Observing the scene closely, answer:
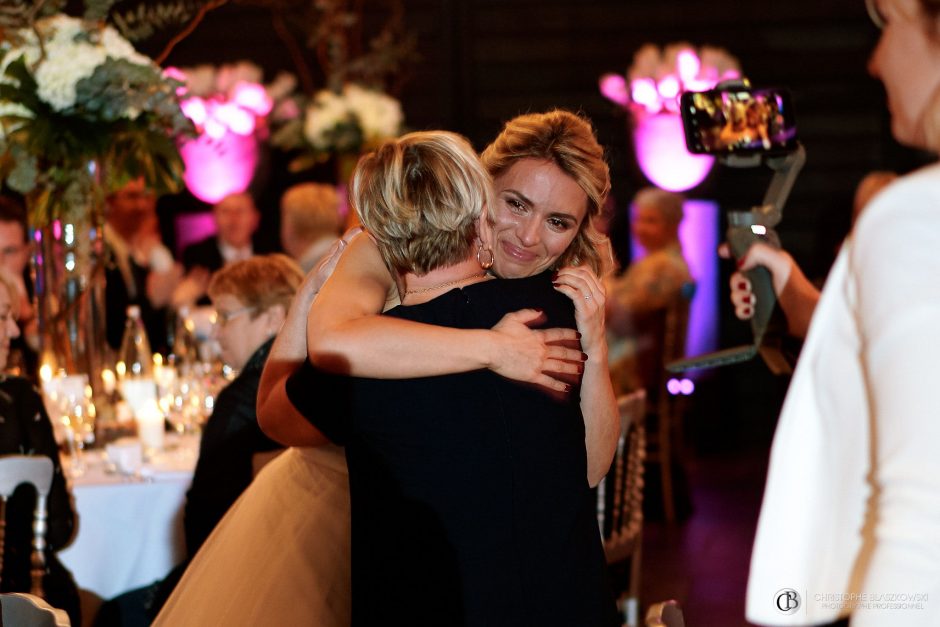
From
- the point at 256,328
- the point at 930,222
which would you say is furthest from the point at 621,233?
the point at 930,222

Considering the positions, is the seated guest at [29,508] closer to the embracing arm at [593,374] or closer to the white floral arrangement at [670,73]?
the embracing arm at [593,374]

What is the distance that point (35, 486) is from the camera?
112 inches

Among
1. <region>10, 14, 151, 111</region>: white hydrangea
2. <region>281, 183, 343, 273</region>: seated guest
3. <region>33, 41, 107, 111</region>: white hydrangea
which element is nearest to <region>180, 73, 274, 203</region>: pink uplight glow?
<region>281, 183, 343, 273</region>: seated guest

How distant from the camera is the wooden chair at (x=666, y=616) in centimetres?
165

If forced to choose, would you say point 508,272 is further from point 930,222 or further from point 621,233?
point 621,233

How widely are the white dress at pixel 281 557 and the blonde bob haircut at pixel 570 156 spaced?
0.66 m

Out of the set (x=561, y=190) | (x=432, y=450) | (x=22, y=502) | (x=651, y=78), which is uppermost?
(x=651, y=78)

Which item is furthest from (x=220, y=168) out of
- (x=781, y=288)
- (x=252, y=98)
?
(x=781, y=288)

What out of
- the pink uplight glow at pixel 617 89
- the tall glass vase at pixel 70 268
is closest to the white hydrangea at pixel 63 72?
the tall glass vase at pixel 70 268

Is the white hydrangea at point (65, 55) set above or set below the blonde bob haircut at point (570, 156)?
above

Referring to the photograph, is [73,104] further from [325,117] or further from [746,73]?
[746,73]

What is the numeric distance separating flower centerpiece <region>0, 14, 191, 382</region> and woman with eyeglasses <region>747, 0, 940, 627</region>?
264 centimetres

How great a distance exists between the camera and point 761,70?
7.65 metres

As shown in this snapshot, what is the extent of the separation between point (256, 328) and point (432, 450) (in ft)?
5.78
